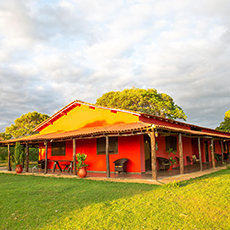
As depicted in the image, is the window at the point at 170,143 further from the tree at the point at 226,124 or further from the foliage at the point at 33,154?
the tree at the point at 226,124

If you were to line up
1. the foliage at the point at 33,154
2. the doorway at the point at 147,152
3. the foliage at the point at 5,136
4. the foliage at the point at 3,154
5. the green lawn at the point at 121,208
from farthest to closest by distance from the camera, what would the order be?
the foliage at the point at 5,136 < the foliage at the point at 3,154 < the foliage at the point at 33,154 < the doorway at the point at 147,152 < the green lawn at the point at 121,208

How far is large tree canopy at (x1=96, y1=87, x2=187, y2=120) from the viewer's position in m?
28.1

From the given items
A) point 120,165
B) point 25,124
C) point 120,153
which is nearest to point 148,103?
point 120,153

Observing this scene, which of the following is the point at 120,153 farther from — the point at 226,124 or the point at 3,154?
the point at 226,124

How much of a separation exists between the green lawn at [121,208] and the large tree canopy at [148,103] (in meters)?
21.3

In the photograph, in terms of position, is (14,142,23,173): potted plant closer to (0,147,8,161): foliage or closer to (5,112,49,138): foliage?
(0,147,8,161): foliage

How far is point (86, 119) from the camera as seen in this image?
14492 mm

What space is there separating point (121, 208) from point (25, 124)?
31.1 meters

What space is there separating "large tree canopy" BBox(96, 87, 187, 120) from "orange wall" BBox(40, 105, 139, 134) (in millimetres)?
13187

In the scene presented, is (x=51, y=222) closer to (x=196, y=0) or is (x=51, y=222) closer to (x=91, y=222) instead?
(x=91, y=222)

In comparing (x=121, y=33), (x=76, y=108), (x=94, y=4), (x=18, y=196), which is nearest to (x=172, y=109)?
(x=76, y=108)

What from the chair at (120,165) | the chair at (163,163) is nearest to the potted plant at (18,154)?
the chair at (120,165)

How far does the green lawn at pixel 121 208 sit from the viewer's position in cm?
409

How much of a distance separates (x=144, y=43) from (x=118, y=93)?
1966 cm
